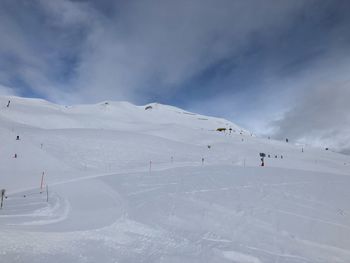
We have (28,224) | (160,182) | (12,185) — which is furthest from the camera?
(160,182)

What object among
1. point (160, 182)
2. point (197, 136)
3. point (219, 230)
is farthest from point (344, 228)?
point (197, 136)

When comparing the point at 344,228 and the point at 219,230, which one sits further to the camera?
the point at 344,228

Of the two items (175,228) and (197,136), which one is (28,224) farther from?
(197,136)

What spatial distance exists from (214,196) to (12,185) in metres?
10.7

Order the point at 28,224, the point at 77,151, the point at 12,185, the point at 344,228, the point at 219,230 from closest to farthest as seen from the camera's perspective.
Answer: the point at 28,224 → the point at 219,230 → the point at 344,228 → the point at 12,185 → the point at 77,151

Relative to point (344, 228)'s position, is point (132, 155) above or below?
above

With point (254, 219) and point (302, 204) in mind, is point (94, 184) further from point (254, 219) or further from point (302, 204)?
point (302, 204)

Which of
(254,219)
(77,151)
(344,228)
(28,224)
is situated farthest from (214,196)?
(77,151)

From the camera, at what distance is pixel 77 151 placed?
25.2 m

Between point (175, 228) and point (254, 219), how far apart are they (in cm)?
320

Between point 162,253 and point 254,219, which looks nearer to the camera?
point 162,253

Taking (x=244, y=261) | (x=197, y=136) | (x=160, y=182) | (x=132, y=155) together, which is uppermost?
(x=197, y=136)

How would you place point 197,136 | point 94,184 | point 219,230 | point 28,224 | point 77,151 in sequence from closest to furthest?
point 28,224, point 219,230, point 94,184, point 77,151, point 197,136

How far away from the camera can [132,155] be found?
1051 inches
